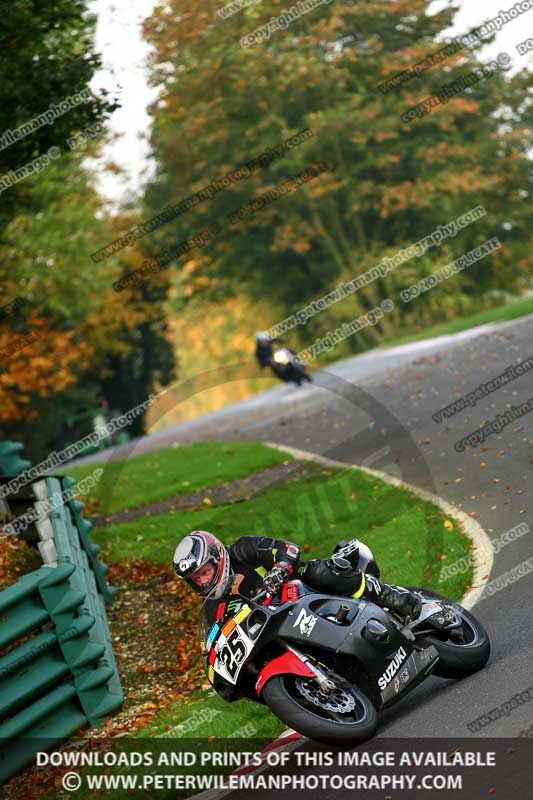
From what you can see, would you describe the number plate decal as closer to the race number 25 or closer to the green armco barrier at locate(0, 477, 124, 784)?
the race number 25

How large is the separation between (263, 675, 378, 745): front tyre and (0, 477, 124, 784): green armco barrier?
2456 mm

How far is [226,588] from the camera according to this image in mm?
7840

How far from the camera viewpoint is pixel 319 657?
303 inches

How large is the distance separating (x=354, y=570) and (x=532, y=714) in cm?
170

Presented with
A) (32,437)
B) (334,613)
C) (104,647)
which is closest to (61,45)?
(104,647)

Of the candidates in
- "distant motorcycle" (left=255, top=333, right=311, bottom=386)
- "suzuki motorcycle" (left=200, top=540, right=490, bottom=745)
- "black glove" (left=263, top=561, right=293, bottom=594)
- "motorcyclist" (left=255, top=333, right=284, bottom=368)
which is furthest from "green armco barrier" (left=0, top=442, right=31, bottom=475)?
"motorcyclist" (left=255, top=333, right=284, bottom=368)

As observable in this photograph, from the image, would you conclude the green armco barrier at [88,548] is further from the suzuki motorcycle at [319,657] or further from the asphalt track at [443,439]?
the suzuki motorcycle at [319,657]

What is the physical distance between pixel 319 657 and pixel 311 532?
652 cm

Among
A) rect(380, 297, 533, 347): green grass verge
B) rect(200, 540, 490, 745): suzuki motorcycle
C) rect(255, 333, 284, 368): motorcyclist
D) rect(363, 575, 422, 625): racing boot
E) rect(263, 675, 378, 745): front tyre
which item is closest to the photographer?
rect(263, 675, 378, 745): front tyre

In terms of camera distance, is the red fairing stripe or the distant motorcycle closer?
the red fairing stripe

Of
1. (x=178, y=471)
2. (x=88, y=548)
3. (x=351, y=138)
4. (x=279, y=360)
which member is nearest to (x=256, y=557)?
(x=88, y=548)

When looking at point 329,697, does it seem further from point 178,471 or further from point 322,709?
point 178,471

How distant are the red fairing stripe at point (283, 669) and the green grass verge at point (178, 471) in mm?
11323

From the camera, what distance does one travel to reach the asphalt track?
7770 mm
